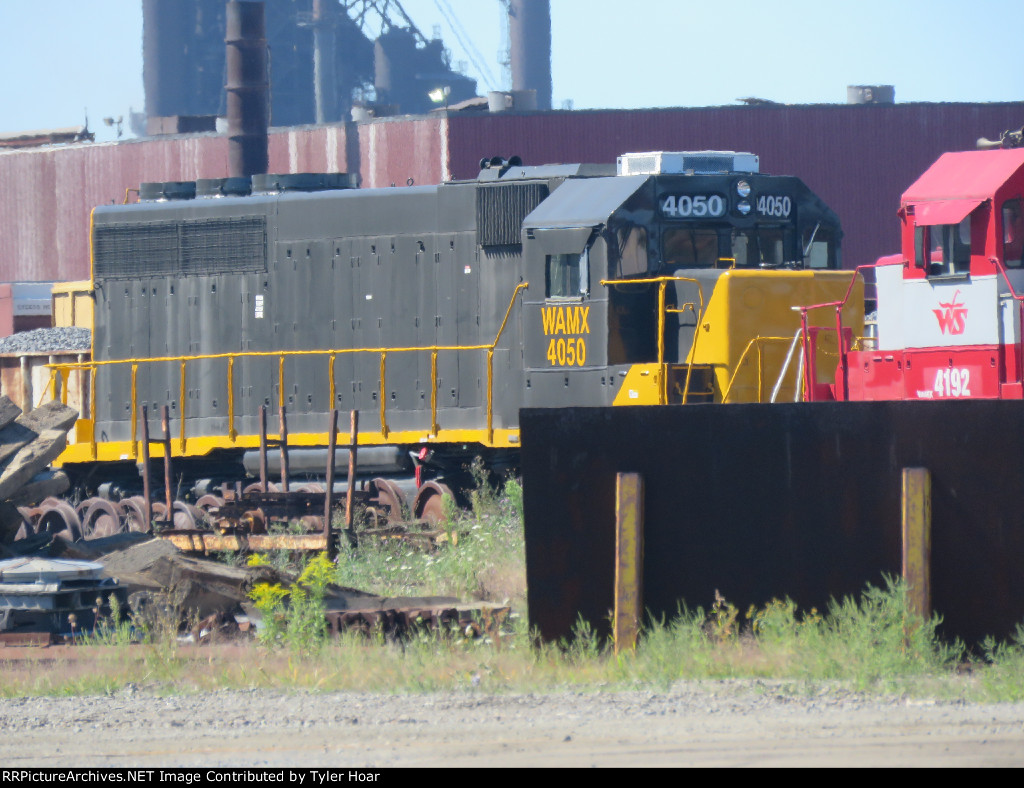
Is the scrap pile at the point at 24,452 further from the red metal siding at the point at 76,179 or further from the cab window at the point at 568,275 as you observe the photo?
the red metal siding at the point at 76,179

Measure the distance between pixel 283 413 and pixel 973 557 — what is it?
9.88m

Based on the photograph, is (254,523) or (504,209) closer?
(254,523)

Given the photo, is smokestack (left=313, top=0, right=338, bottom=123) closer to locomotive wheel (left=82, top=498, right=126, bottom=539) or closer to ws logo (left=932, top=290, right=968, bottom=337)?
locomotive wheel (left=82, top=498, right=126, bottom=539)

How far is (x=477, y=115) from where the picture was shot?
39250 millimetres

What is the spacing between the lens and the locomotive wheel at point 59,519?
717 inches

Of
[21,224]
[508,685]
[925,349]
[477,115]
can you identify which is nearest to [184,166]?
[21,224]

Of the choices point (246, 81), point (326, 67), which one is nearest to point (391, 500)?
point (246, 81)

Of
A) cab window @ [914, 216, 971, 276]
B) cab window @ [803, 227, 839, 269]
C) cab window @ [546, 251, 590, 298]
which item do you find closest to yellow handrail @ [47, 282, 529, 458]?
cab window @ [546, 251, 590, 298]

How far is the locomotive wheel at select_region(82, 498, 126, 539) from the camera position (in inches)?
698

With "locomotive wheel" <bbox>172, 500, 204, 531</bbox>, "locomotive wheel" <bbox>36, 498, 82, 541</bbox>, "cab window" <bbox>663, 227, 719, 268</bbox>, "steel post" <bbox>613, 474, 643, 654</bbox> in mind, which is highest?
"cab window" <bbox>663, 227, 719, 268</bbox>

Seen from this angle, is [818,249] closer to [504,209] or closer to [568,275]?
[568,275]

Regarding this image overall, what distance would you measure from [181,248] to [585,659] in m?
12.2

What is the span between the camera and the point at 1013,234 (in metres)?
11.9

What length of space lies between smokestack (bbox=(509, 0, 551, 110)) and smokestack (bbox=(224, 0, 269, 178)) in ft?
136
